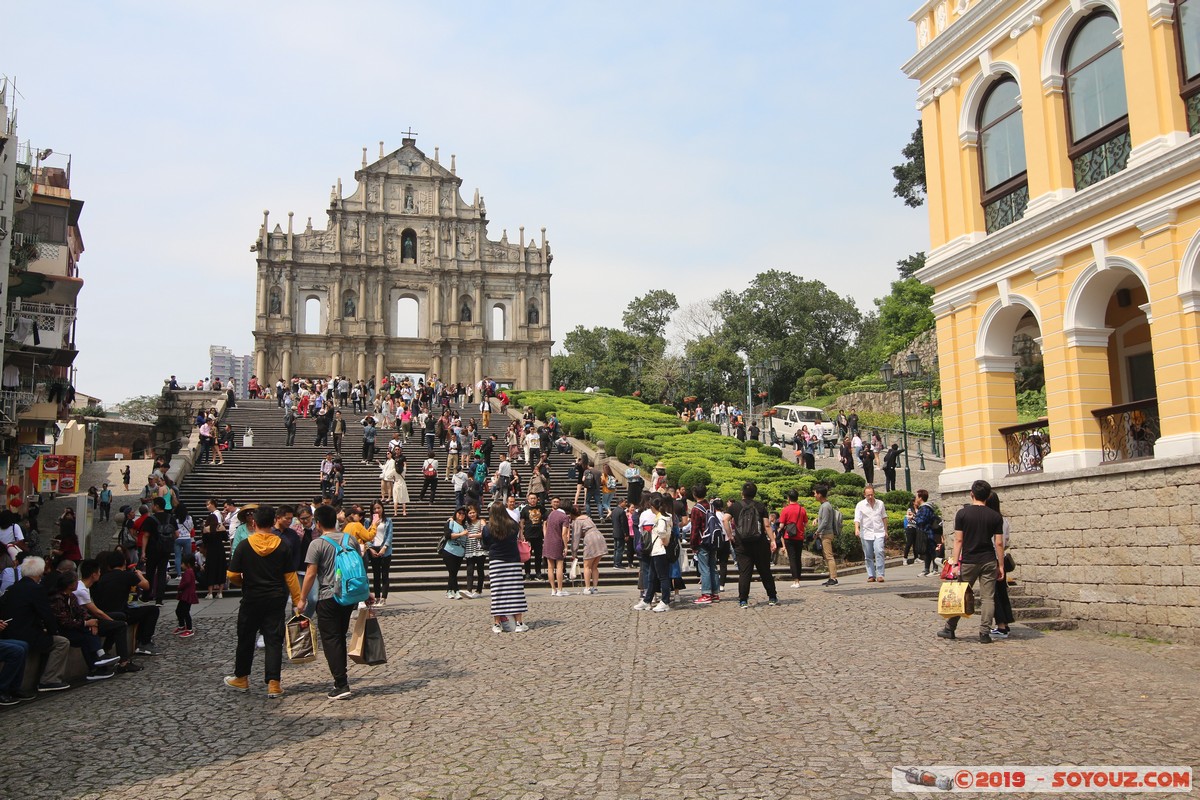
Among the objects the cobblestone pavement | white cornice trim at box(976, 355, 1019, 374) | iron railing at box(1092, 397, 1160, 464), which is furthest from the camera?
white cornice trim at box(976, 355, 1019, 374)

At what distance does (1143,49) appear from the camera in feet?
39.7

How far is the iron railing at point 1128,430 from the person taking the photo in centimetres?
1225

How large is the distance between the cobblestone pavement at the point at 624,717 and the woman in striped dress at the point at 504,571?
54 centimetres

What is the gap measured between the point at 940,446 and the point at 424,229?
37.8 m

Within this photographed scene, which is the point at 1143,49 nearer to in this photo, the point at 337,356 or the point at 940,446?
the point at 940,446

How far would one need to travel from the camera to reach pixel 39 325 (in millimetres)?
30516

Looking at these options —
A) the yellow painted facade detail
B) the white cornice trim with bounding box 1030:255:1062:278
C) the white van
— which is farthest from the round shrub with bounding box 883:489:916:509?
the white van

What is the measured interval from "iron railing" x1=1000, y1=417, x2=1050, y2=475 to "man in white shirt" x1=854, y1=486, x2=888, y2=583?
2341 millimetres

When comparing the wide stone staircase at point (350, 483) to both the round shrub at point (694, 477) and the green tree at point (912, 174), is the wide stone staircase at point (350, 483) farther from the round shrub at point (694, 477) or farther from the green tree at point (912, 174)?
the green tree at point (912, 174)

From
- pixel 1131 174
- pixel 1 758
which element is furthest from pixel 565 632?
pixel 1131 174

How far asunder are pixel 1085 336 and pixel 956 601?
4842 millimetres

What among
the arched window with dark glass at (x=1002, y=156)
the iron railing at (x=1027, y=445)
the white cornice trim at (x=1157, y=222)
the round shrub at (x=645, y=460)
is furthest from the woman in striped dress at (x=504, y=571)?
the round shrub at (x=645, y=460)

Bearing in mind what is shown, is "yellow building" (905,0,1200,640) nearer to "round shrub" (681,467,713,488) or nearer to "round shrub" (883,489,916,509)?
"round shrub" (883,489,916,509)

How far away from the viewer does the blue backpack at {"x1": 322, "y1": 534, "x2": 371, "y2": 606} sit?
28.5 feet
